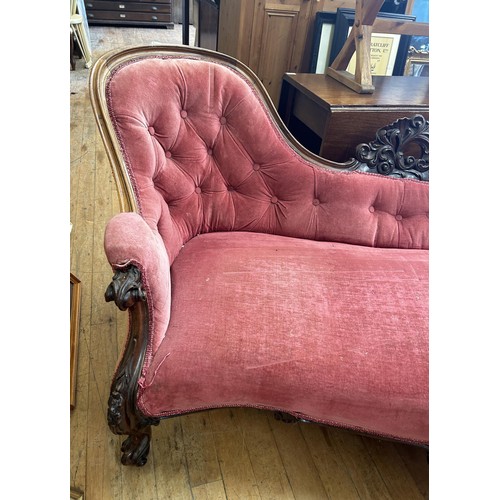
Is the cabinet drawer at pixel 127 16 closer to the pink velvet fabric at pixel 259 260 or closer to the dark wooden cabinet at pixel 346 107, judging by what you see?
the dark wooden cabinet at pixel 346 107

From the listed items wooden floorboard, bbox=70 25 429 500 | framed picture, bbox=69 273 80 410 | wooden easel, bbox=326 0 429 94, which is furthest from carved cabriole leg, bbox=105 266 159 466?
wooden easel, bbox=326 0 429 94

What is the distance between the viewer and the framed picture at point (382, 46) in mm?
1332

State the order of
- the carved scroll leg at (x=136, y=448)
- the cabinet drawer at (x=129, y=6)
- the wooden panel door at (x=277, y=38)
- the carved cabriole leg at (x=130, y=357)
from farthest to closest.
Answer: the cabinet drawer at (x=129, y=6)
the wooden panel door at (x=277, y=38)
the carved scroll leg at (x=136, y=448)
the carved cabriole leg at (x=130, y=357)

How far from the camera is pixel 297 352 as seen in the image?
808 millimetres

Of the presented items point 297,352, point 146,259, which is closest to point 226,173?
point 146,259

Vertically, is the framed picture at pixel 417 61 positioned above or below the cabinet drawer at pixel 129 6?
below

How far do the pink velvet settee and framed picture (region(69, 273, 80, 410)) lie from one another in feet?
0.91

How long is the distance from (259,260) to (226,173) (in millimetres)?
311

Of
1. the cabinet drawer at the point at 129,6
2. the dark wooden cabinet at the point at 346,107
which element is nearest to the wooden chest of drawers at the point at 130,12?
the cabinet drawer at the point at 129,6

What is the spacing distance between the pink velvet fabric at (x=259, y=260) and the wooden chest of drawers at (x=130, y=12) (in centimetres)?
606

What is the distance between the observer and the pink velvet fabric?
31.3 inches

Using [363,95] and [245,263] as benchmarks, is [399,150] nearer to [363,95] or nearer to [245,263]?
[363,95]
